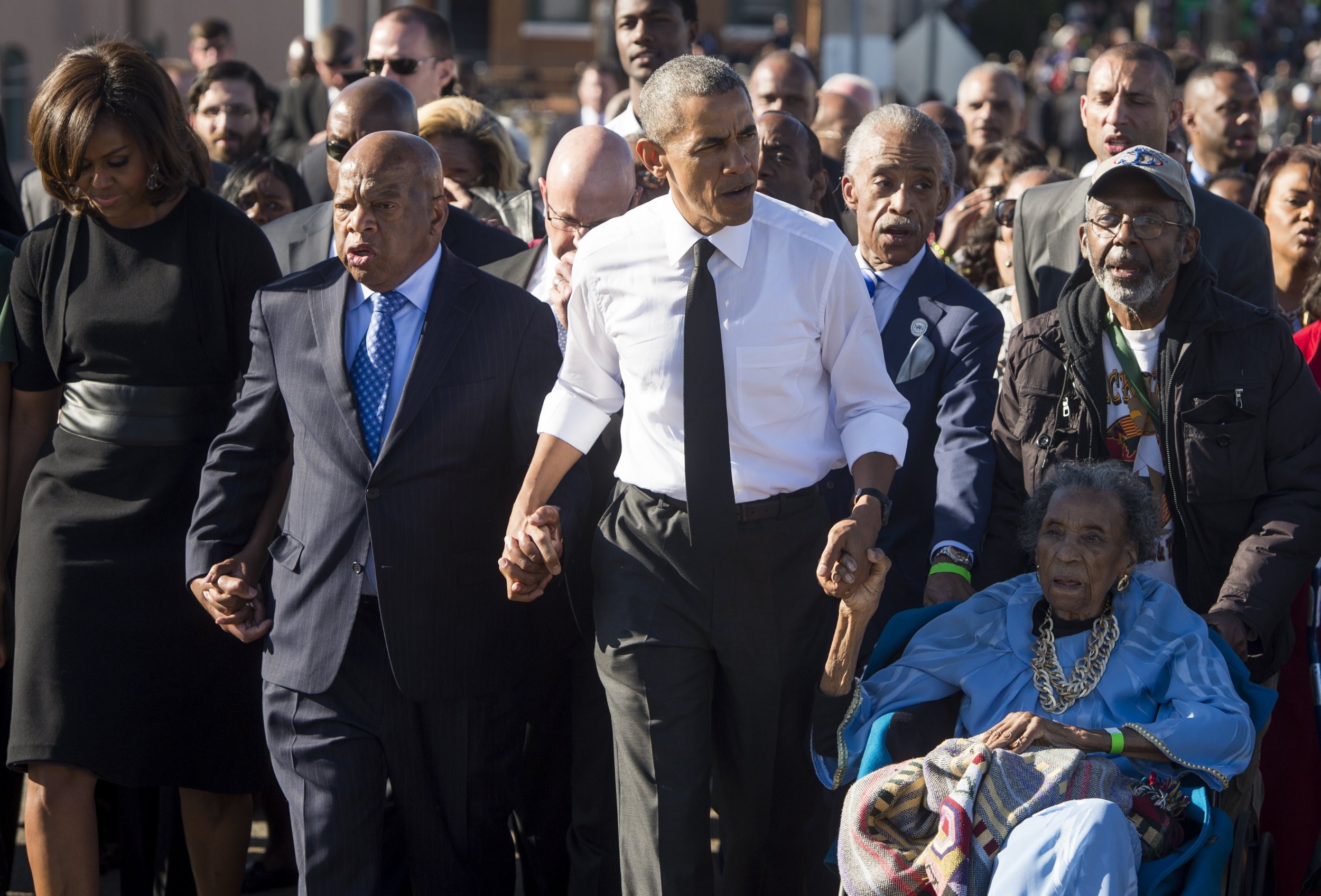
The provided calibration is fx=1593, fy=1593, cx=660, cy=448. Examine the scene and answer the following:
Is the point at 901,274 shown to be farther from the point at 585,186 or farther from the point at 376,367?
the point at 376,367

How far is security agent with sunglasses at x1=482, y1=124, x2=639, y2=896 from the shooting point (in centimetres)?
434

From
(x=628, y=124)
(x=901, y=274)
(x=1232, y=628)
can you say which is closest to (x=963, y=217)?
(x=628, y=124)

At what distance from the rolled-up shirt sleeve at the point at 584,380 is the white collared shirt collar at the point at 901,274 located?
1.00 metres

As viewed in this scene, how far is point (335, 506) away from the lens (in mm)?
3924

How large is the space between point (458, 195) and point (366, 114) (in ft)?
2.61

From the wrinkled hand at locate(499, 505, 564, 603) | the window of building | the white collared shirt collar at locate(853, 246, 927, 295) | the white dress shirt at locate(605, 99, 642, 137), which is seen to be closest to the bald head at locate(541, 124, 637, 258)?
the white collared shirt collar at locate(853, 246, 927, 295)

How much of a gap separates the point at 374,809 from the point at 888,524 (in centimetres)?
163

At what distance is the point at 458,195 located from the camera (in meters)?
6.04

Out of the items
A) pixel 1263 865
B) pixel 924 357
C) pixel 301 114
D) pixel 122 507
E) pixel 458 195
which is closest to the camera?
pixel 1263 865

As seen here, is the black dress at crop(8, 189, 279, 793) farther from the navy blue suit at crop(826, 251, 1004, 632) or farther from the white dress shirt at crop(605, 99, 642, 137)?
the white dress shirt at crop(605, 99, 642, 137)

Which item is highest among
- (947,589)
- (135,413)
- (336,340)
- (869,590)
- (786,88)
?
(786,88)

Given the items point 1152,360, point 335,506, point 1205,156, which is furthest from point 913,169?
point 1205,156

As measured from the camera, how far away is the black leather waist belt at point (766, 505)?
12.5ft

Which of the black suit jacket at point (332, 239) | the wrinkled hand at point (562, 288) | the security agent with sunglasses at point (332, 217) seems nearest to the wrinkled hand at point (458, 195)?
the security agent with sunglasses at point (332, 217)
